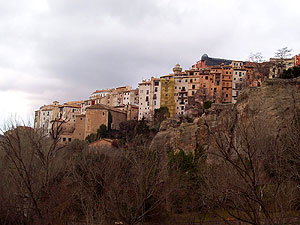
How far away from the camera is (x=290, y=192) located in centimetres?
1270

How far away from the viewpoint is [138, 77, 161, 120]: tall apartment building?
257ft

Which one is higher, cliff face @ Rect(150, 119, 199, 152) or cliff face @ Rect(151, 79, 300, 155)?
cliff face @ Rect(151, 79, 300, 155)

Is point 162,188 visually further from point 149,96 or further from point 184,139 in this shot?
point 149,96

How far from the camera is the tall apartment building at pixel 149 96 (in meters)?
78.2

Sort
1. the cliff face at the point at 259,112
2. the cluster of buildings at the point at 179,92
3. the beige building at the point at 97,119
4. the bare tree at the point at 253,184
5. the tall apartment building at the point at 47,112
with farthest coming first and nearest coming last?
the tall apartment building at the point at 47,112
the beige building at the point at 97,119
the cluster of buildings at the point at 179,92
the cliff face at the point at 259,112
the bare tree at the point at 253,184

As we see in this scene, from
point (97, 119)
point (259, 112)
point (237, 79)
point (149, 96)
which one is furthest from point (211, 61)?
point (259, 112)

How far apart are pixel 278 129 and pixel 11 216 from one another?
14.8 metres

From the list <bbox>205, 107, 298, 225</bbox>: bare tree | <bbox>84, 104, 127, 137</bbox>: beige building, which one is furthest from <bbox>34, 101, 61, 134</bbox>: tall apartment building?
<bbox>205, 107, 298, 225</bbox>: bare tree

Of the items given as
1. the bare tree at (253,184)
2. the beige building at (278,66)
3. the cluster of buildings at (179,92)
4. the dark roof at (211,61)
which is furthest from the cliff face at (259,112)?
the dark roof at (211,61)

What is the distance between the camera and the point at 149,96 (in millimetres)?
79500

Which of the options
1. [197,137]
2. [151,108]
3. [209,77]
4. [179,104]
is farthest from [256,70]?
[197,137]

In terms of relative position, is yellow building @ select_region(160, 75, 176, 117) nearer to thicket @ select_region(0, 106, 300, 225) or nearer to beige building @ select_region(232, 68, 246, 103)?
beige building @ select_region(232, 68, 246, 103)

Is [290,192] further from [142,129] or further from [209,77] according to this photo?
[209,77]

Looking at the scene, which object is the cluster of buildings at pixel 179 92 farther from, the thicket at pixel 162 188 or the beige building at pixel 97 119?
the thicket at pixel 162 188
